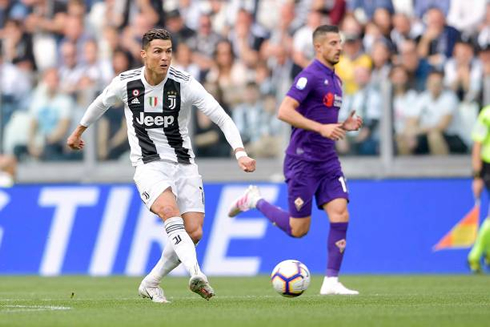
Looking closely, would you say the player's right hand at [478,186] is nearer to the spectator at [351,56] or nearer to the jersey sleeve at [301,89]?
the spectator at [351,56]

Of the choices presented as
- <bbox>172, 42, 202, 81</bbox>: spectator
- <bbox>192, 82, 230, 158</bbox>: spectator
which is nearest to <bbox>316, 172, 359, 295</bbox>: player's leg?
<bbox>192, 82, 230, 158</bbox>: spectator

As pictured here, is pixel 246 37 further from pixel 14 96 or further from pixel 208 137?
pixel 14 96

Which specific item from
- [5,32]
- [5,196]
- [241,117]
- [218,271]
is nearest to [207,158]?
[241,117]

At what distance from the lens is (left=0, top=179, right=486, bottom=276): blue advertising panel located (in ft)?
49.4

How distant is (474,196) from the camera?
588 inches

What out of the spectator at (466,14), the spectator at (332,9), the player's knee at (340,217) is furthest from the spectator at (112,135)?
the player's knee at (340,217)

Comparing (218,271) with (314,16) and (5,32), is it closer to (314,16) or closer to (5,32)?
(314,16)

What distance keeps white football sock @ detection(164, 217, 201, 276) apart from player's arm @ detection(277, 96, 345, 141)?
182 cm

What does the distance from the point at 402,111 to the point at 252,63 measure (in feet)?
9.81

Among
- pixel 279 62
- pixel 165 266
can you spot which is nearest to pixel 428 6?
pixel 279 62

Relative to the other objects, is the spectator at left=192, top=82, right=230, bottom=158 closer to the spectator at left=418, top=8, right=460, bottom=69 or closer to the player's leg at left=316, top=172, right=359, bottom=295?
the spectator at left=418, top=8, right=460, bottom=69

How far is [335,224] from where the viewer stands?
423 inches

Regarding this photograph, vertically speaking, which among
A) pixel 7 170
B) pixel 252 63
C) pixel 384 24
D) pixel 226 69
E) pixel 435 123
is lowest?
pixel 7 170

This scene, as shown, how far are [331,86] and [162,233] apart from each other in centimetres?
531
